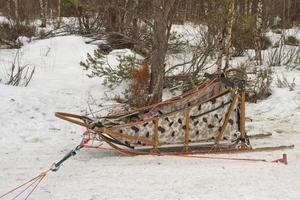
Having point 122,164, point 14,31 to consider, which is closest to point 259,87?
point 122,164

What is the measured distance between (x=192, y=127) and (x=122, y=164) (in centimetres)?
84

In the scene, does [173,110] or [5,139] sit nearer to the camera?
[173,110]

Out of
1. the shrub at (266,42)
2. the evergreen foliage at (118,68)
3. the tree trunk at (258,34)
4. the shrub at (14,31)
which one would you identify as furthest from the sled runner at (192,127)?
the shrub at (14,31)

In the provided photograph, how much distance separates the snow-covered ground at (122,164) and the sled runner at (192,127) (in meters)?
0.17

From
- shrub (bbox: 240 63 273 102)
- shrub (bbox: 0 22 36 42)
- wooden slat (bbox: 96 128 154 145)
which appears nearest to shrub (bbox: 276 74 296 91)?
shrub (bbox: 240 63 273 102)

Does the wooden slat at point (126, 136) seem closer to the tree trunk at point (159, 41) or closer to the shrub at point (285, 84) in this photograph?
the tree trunk at point (159, 41)

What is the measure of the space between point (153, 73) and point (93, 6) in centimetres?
137

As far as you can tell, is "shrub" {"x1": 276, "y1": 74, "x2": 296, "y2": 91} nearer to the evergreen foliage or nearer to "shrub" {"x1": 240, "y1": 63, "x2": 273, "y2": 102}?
"shrub" {"x1": 240, "y1": 63, "x2": 273, "y2": 102}

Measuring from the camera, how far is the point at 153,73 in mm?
6797

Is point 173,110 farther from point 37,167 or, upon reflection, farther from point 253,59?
point 253,59

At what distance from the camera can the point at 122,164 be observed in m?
4.61

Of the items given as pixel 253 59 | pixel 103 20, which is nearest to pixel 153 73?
pixel 253 59

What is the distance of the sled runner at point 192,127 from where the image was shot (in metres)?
4.83

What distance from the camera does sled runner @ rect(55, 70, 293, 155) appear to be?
4.83m
